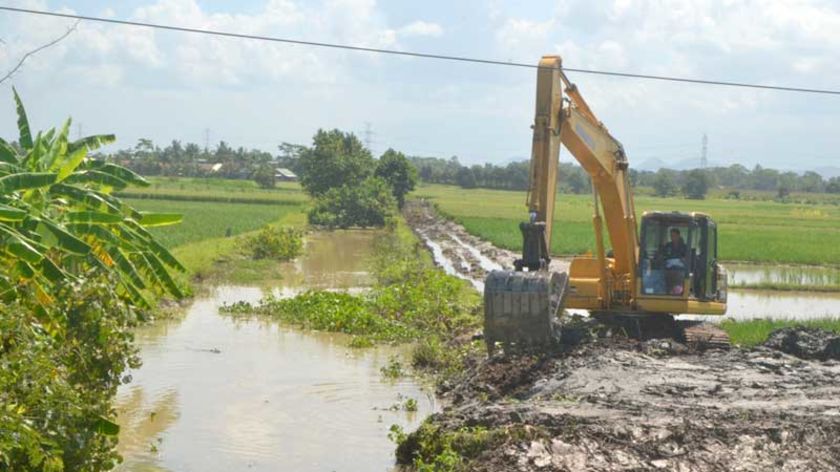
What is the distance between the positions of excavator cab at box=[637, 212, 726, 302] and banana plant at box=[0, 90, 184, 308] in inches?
303

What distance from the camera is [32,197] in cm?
1150

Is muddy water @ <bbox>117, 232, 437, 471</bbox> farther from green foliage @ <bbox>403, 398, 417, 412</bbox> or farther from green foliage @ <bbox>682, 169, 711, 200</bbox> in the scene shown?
green foliage @ <bbox>682, 169, 711, 200</bbox>

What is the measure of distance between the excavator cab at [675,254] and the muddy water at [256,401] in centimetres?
432

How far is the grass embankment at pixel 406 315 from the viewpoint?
1806 cm

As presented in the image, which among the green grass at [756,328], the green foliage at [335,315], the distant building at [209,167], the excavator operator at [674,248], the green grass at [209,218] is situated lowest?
the green foliage at [335,315]

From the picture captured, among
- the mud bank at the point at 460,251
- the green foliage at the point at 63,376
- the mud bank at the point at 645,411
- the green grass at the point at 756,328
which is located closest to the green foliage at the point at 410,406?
the mud bank at the point at 645,411

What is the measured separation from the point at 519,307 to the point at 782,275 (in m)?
24.4

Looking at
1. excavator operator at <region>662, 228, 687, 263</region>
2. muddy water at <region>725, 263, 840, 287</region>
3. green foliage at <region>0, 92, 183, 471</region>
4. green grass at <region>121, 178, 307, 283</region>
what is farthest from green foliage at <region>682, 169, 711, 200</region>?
green foliage at <region>0, 92, 183, 471</region>

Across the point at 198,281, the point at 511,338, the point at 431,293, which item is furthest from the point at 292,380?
the point at 198,281

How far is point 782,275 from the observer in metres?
35.7

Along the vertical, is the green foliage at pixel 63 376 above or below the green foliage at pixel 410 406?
above

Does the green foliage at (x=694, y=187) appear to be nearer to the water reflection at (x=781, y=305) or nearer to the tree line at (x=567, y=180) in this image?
the tree line at (x=567, y=180)

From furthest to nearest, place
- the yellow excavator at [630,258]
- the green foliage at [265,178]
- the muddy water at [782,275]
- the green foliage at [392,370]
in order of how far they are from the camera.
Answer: the green foliage at [265,178], the muddy water at [782,275], the green foliage at [392,370], the yellow excavator at [630,258]

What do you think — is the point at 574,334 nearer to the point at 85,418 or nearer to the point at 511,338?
the point at 511,338
